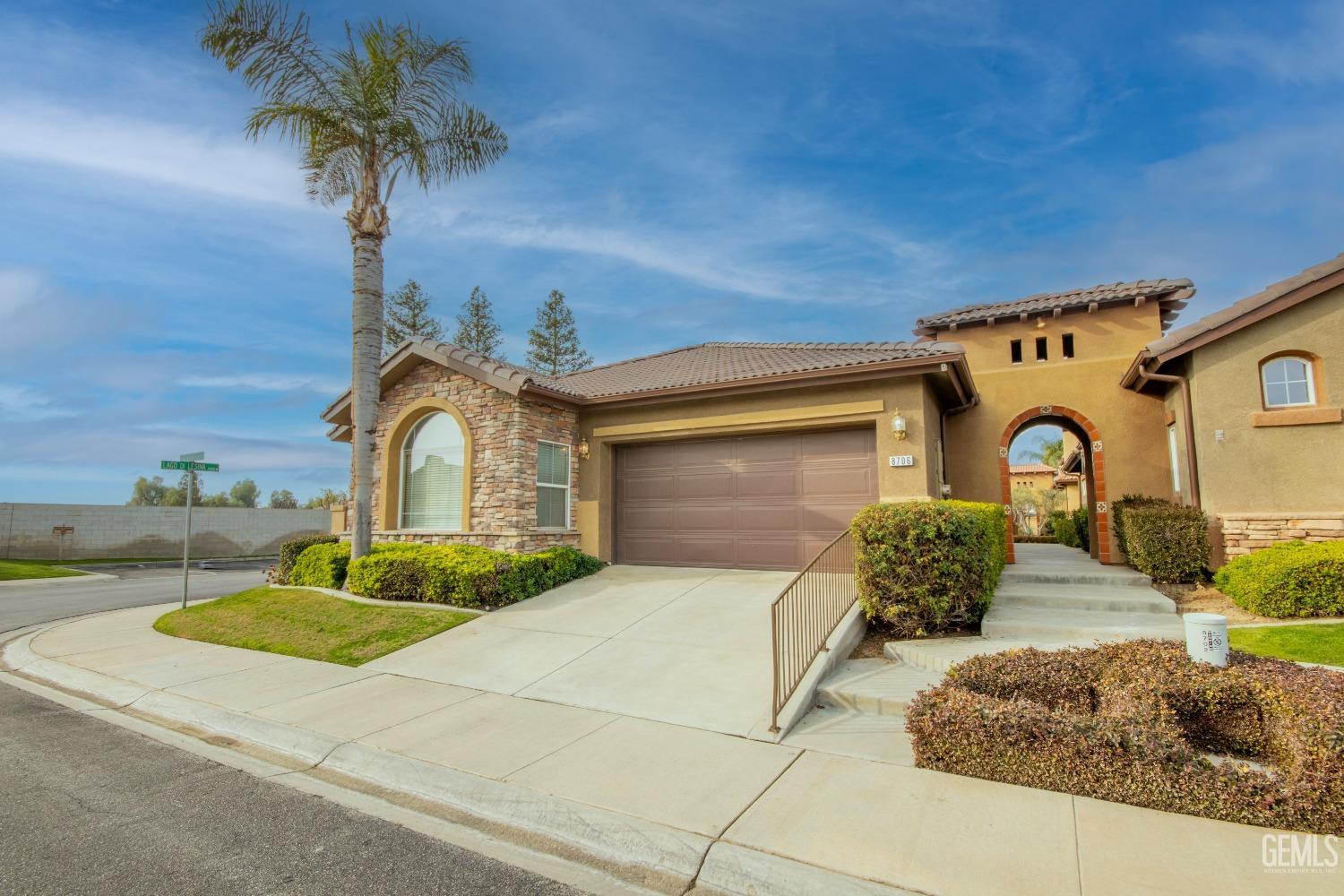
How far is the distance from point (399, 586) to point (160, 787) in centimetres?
573

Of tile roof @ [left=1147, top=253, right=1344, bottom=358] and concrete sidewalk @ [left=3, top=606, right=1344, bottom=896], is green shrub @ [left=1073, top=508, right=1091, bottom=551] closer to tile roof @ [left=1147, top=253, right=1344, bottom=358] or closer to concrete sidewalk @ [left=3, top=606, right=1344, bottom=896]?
tile roof @ [left=1147, top=253, right=1344, bottom=358]

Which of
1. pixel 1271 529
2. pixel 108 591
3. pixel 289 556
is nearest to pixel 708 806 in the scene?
pixel 1271 529

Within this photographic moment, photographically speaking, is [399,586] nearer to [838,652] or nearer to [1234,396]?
[838,652]

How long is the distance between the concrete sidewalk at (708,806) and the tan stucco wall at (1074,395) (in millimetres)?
10511

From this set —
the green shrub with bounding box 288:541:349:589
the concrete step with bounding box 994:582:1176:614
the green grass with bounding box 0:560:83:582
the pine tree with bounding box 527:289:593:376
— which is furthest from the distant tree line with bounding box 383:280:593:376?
the concrete step with bounding box 994:582:1176:614

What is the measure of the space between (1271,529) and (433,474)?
539 inches

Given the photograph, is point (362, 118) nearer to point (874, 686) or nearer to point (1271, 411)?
point (874, 686)

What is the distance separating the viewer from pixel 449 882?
10.9 ft

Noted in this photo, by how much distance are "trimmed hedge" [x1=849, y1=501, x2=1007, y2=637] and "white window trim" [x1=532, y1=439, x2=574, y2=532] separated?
635 centimetres

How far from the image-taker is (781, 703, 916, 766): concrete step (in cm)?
464

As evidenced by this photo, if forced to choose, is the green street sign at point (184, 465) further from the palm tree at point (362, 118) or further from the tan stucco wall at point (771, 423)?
the tan stucco wall at point (771, 423)

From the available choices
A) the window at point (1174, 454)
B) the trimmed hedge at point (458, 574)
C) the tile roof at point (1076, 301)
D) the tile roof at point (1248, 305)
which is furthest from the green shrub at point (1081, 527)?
the trimmed hedge at point (458, 574)

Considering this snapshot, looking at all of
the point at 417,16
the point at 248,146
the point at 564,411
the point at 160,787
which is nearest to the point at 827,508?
the point at 564,411

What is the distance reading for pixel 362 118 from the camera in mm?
11094
